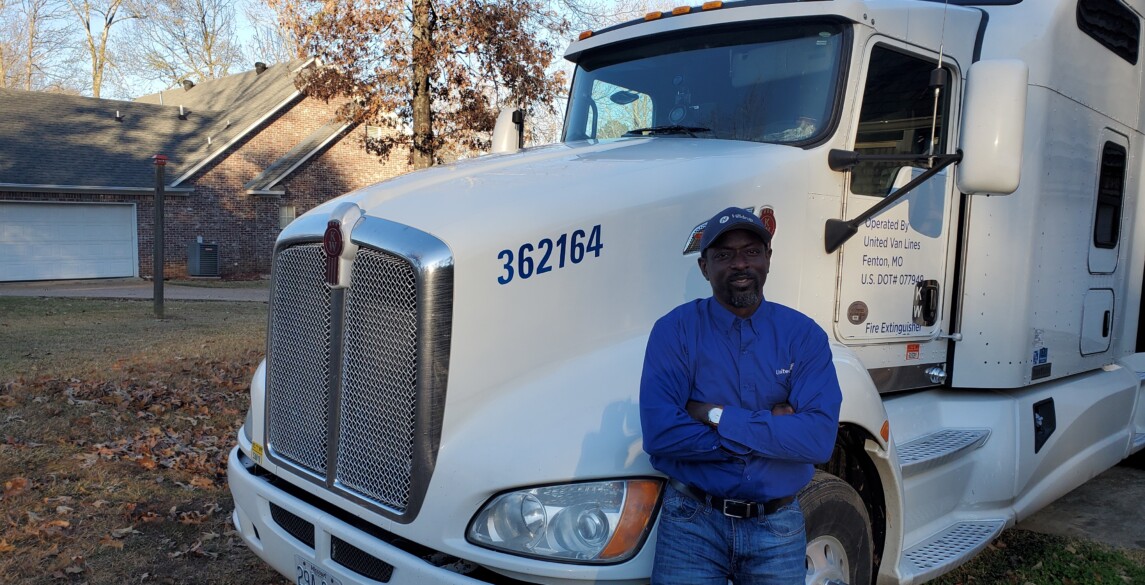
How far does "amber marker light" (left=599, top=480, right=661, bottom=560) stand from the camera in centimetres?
270

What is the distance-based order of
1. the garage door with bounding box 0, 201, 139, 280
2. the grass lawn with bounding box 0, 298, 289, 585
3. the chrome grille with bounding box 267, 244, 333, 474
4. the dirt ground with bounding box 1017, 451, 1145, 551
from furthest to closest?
the garage door with bounding box 0, 201, 139, 280, the dirt ground with bounding box 1017, 451, 1145, 551, the grass lawn with bounding box 0, 298, 289, 585, the chrome grille with bounding box 267, 244, 333, 474

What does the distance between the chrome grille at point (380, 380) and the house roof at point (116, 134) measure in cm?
2244

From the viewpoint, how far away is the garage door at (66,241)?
21.9m

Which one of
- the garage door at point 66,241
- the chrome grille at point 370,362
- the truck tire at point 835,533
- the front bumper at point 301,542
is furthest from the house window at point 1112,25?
the garage door at point 66,241

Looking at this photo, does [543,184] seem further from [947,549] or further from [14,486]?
[14,486]

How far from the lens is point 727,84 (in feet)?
13.8

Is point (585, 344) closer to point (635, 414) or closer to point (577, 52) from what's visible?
point (635, 414)

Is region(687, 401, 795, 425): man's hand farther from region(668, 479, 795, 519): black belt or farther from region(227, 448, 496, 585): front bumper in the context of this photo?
region(227, 448, 496, 585): front bumper

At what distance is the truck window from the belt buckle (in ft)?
6.36

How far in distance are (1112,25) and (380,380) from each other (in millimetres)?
5148

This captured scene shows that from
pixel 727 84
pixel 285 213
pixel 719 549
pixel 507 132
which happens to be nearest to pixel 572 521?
pixel 719 549

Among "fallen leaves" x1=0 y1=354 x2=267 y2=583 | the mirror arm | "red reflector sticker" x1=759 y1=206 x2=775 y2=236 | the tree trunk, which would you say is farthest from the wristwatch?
the tree trunk

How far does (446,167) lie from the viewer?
152 inches

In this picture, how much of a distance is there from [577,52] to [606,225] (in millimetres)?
2082
